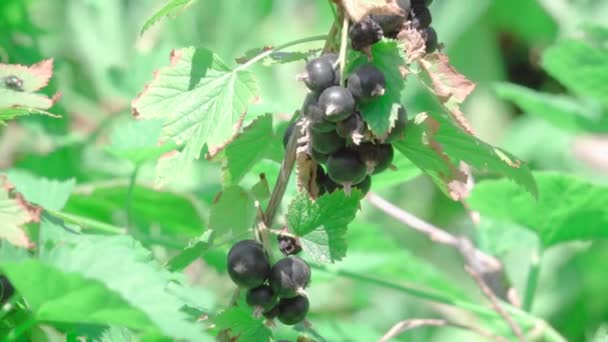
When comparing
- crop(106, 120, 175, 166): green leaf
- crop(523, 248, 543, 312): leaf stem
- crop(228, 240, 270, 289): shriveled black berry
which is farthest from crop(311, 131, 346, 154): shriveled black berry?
crop(523, 248, 543, 312): leaf stem

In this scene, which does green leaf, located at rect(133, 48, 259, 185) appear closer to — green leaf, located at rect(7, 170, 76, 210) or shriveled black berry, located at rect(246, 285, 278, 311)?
shriveled black berry, located at rect(246, 285, 278, 311)

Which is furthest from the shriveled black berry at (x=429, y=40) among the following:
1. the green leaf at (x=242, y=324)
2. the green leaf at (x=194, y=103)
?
the green leaf at (x=242, y=324)

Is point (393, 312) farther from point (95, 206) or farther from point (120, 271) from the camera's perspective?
point (120, 271)

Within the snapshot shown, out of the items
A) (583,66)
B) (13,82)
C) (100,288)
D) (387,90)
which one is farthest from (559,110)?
(100,288)

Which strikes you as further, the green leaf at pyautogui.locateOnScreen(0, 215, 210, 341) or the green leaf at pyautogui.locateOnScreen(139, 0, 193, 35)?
the green leaf at pyautogui.locateOnScreen(139, 0, 193, 35)

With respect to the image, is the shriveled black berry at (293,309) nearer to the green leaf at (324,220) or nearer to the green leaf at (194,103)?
the green leaf at (324,220)

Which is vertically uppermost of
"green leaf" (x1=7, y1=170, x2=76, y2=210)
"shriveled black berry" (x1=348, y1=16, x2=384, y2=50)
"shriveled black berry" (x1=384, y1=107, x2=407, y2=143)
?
"shriveled black berry" (x1=348, y1=16, x2=384, y2=50)

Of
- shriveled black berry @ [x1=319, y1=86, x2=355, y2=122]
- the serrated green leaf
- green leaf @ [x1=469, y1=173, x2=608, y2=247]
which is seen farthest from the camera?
the serrated green leaf
